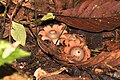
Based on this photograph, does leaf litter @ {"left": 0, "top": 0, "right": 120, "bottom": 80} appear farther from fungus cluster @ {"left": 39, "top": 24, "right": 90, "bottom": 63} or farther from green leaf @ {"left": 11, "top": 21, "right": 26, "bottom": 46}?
green leaf @ {"left": 11, "top": 21, "right": 26, "bottom": 46}

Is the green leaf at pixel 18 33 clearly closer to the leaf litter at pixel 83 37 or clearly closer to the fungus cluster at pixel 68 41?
the leaf litter at pixel 83 37

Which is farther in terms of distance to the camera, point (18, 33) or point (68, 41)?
point (68, 41)

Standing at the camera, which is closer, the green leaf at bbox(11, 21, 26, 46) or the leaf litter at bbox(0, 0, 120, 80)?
the green leaf at bbox(11, 21, 26, 46)

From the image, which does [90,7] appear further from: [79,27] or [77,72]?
[77,72]

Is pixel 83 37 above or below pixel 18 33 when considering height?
below

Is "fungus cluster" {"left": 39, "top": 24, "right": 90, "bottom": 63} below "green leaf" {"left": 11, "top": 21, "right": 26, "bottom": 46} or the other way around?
below

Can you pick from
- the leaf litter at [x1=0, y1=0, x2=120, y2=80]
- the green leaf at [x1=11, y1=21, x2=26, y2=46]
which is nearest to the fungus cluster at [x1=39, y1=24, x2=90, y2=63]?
the leaf litter at [x1=0, y1=0, x2=120, y2=80]

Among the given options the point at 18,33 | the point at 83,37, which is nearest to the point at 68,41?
the point at 83,37

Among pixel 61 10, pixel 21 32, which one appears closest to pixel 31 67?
pixel 21 32

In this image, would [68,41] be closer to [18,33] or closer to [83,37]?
[83,37]

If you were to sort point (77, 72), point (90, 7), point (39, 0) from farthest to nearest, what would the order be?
point (39, 0) → point (90, 7) → point (77, 72)

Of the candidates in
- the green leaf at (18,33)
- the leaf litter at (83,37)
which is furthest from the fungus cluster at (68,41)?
the green leaf at (18,33)
